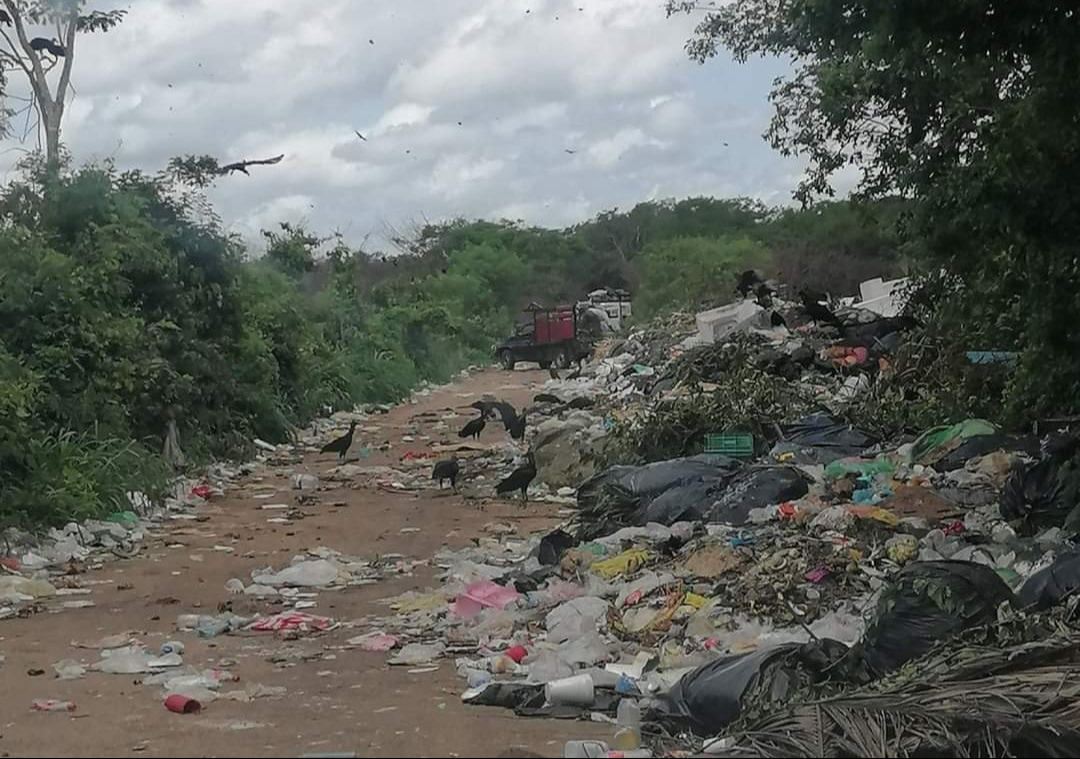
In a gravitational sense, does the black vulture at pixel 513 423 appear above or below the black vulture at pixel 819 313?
below

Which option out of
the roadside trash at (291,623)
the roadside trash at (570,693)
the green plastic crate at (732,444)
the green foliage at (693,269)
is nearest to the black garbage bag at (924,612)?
the roadside trash at (570,693)

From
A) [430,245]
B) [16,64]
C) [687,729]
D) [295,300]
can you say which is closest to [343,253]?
[295,300]

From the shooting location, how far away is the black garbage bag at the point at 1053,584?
15.7ft

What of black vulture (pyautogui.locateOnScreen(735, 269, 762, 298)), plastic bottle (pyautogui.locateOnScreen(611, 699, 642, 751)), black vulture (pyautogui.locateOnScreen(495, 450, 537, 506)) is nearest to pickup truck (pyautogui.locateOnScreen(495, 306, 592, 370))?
black vulture (pyautogui.locateOnScreen(735, 269, 762, 298))

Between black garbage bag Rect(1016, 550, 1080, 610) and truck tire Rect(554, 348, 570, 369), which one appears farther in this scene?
truck tire Rect(554, 348, 570, 369)

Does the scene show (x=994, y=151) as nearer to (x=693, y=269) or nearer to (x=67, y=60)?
(x=67, y=60)

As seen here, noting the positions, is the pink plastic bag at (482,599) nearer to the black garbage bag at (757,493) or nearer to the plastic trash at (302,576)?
the plastic trash at (302,576)

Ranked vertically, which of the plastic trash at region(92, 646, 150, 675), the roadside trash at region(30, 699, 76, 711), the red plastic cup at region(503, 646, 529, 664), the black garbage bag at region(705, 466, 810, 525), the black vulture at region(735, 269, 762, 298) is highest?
the black vulture at region(735, 269, 762, 298)

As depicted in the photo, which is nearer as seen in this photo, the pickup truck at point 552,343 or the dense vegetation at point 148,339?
the dense vegetation at point 148,339

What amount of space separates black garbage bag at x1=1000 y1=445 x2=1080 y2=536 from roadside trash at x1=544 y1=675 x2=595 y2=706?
107 inches

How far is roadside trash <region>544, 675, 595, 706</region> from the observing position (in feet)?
14.5

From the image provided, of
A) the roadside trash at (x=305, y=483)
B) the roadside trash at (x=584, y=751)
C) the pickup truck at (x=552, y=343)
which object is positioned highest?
the pickup truck at (x=552, y=343)

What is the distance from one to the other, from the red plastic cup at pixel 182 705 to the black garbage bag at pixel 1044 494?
12.9ft

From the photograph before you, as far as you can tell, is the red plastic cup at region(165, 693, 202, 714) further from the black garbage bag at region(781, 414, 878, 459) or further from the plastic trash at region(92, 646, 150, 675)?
the black garbage bag at region(781, 414, 878, 459)
